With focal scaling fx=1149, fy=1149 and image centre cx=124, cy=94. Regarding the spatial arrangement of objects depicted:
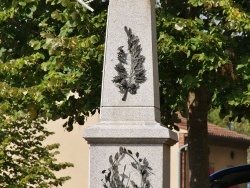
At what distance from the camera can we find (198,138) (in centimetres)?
2091

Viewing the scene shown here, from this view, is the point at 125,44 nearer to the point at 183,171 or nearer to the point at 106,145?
the point at 106,145

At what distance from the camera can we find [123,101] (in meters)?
13.1

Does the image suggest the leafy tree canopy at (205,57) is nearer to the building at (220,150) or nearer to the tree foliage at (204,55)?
the tree foliage at (204,55)

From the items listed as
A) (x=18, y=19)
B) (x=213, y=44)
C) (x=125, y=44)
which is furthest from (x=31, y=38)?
(x=125, y=44)

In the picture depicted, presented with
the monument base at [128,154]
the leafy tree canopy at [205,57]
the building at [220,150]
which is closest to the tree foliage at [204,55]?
the leafy tree canopy at [205,57]

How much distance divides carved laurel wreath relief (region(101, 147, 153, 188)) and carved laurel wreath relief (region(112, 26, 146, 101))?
26.7 inches

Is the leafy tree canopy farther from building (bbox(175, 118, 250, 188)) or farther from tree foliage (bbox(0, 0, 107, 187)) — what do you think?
building (bbox(175, 118, 250, 188))

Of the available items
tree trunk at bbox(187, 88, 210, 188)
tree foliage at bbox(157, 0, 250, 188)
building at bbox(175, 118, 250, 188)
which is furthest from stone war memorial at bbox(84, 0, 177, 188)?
building at bbox(175, 118, 250, 188)

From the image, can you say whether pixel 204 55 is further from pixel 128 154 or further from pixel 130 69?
pixel 128 154

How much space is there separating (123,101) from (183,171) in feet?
111


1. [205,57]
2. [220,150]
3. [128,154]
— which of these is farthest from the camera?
[220,150]

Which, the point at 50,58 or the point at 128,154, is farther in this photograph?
the point at 50,58

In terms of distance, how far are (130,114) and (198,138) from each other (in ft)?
26.2

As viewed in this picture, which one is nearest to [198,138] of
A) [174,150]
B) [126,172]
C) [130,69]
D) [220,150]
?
[130,69]
